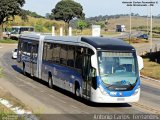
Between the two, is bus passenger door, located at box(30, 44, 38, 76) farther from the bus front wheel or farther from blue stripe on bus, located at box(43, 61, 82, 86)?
the bus front wheel

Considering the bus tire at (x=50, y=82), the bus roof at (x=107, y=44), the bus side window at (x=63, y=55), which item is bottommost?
the bus tire at (x=50, y=82)

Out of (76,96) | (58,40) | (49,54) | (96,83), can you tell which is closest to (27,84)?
(49,54)

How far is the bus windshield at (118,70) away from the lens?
21188mm

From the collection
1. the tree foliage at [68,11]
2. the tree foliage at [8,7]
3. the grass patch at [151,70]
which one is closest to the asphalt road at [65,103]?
the grass patch at [151,70]

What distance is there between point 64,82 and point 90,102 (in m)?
3.07

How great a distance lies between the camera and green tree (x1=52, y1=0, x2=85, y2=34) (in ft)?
473

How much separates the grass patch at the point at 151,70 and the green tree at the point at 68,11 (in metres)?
94.2

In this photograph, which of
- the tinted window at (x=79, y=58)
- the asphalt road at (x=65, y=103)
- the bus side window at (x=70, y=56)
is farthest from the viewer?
the bus side window at (x=70, y=56)

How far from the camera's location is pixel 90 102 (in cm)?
2333

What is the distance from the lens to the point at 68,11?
144250mm

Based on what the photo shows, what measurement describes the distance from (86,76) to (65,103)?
5.74 feet

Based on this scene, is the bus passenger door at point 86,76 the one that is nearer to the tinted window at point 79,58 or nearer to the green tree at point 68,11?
the tinted window at point 79,58

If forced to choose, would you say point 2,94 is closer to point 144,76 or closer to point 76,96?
point 76,96

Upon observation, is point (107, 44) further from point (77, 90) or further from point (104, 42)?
point (77, 90)
